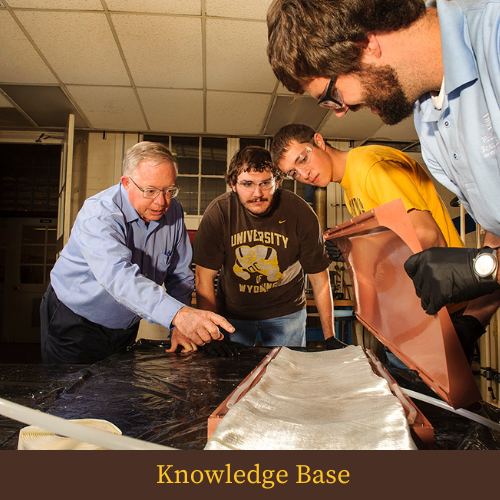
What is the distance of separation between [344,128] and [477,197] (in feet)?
12.0

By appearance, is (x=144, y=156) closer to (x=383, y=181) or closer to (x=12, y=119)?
(x=383, y=181)

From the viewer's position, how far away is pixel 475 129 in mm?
806

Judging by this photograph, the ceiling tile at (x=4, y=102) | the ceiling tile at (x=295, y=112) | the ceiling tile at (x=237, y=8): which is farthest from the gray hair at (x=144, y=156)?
the ceiling tile at (x=4, y=102)

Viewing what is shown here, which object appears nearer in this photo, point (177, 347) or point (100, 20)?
point (177, 347)

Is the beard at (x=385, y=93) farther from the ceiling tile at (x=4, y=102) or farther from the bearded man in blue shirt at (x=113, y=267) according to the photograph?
the ceiling tile at (x=4, y=102)

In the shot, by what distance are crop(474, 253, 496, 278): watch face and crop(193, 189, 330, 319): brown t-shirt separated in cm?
138

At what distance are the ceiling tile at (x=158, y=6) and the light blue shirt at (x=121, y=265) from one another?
57.7 inches

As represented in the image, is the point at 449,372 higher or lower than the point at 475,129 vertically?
lower

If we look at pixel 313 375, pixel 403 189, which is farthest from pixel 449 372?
pixel 403 189

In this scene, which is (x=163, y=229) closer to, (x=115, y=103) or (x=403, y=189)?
(x=403, y=189)

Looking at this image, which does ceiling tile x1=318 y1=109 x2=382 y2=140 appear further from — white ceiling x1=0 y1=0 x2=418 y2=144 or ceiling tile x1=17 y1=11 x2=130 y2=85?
ceiling tile x1=17 y1=11 x2=130 y2=85

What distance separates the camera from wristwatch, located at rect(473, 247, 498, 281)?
748 mm

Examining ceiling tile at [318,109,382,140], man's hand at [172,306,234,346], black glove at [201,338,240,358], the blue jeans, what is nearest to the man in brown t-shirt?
the blue jeans
